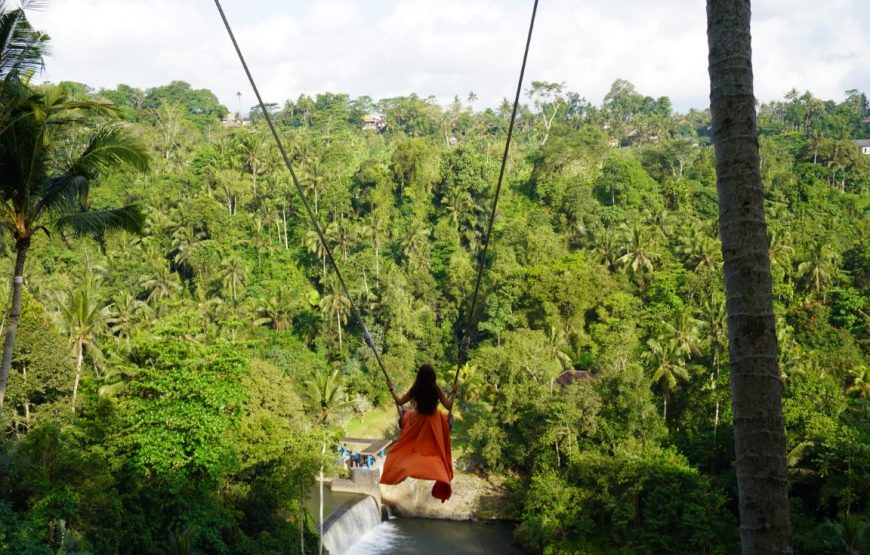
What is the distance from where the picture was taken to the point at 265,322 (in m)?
39.0

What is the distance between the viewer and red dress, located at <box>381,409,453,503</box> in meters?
5.29

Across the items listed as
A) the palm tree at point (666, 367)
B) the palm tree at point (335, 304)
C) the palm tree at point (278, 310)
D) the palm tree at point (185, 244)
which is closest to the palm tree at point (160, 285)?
the palm tree at point (185, 244)

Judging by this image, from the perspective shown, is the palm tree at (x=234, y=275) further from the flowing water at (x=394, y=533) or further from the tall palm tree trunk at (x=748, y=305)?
the tall palm tree trunk at (x=748, y=305)

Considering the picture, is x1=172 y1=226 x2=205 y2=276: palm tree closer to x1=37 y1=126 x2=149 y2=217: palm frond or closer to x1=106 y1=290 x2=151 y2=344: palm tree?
x1=106 y1=290 x2=151 y2=344: palm tree

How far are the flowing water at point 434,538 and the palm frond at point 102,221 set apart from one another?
1447 cm

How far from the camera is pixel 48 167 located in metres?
9.15

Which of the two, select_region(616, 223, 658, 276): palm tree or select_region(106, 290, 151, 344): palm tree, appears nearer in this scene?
select_region(106, 290, 151, 344): palm tree

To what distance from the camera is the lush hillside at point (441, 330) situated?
51.5ft

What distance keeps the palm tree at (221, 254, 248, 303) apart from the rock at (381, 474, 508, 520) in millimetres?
16941

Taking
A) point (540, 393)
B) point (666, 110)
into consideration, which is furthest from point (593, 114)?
point (540, 393)

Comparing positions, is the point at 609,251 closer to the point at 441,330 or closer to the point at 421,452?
the point at 441,330

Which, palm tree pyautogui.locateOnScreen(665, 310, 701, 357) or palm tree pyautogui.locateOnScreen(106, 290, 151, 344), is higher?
palm tree pyautogui.locateOnScreen(106, 290, 151, 344)

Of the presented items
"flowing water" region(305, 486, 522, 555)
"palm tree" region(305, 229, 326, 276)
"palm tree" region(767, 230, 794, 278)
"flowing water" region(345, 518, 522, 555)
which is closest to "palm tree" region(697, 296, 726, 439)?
"flowing water" region(345, 518, 522, 555)

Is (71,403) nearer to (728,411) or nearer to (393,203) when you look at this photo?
(728,411)
